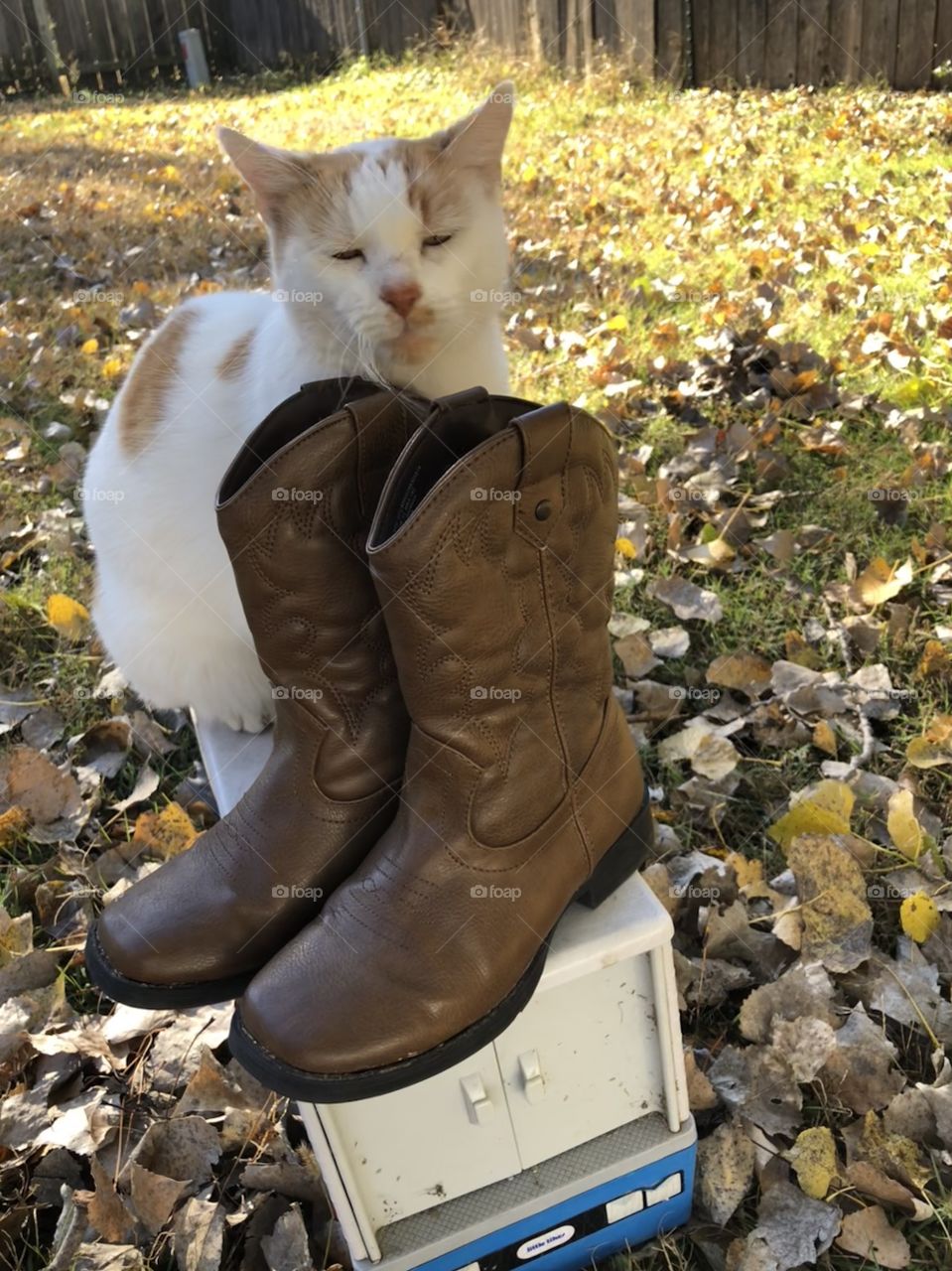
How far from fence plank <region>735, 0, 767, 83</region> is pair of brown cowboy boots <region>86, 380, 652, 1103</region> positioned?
208 inches

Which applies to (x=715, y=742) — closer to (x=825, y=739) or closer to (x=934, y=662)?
(x=825, y=739)

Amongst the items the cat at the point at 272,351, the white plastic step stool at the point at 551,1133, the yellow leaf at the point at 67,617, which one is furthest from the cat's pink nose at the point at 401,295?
the yellow leaf at the point at 67,617

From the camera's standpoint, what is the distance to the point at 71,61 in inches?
367

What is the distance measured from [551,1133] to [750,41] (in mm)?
5755

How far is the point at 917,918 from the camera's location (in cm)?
125

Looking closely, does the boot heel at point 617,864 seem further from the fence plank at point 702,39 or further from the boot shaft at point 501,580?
the fence plank at point 702,39

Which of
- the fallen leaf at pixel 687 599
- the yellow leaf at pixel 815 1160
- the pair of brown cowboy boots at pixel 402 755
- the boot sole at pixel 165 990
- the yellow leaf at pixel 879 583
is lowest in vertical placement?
the yellow leaf at pixel 815 1160

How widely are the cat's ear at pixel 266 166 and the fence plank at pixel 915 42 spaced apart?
469cm

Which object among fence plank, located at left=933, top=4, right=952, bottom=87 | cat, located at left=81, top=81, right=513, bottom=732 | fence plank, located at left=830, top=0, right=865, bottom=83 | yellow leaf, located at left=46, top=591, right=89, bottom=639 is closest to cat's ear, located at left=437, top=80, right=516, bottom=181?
cat, located at left=81, top=81, right=513, bottom=732

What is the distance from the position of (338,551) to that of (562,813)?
1.09 ft

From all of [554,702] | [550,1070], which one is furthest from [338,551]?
[550,1070]

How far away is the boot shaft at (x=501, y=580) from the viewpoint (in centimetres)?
84

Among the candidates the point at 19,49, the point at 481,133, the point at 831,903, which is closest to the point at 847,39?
the point at 481,133

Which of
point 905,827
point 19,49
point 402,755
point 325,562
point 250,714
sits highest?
point 19,49
